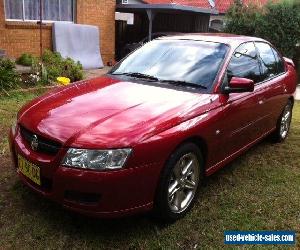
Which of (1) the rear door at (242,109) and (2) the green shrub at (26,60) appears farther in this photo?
(2) the green shrub at (26,60)

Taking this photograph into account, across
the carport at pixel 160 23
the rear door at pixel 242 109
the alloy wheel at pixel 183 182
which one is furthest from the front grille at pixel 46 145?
the carport at pixel 160 23

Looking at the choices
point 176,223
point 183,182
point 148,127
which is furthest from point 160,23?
point 148,127

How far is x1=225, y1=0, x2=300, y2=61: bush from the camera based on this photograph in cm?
1572

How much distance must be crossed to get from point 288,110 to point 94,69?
25.5ft

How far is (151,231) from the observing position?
3.39m

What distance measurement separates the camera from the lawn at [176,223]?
3227 millimetres

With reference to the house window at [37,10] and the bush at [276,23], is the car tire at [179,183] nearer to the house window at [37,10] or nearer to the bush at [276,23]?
the house window at [37,10]

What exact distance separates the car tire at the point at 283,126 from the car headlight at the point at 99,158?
3.48m

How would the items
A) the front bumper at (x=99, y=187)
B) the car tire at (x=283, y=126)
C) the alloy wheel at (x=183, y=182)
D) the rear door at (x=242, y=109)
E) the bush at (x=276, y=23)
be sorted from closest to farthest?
the front bumper at (x=99, y=187) → the alloy wheel at (x=183, y=182) → the rear door at (x=242, y=109) → the car tire at (x=283, y=126) → the bush at (x=276, y=23)

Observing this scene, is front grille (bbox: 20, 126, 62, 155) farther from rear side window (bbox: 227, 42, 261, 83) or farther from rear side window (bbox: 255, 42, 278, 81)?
rear side window (bbox: 255, 42, 278, 81)

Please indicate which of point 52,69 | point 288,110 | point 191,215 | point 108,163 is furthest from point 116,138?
point 52,69

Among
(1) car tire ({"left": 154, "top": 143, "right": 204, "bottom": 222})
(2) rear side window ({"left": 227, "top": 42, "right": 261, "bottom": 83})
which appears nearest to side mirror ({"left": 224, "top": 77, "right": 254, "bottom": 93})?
(2) rear side window ({"left": 227, "top": 42, "right": 261, "bottom": 83})

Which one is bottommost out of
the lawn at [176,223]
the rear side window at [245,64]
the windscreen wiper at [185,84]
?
the lawn at [176,223]

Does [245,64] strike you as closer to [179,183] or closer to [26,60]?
[179,183]
